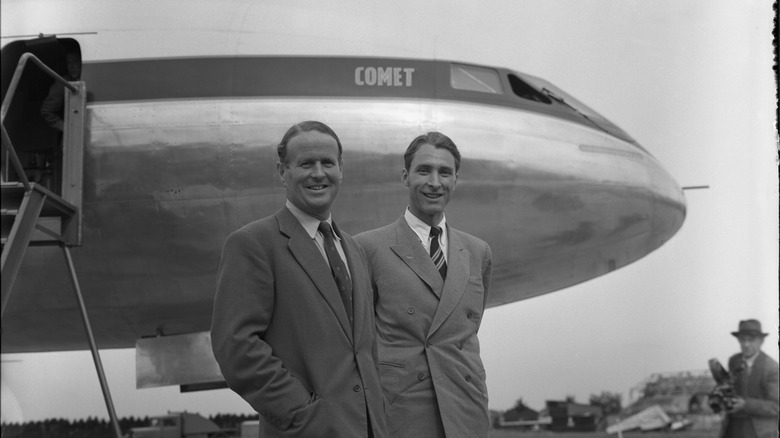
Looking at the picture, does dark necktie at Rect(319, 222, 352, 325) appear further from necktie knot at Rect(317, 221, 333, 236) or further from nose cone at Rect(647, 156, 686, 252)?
nose cone at Rect(647, 156, 686, 252)

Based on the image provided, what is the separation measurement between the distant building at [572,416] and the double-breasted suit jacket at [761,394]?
3.31 m

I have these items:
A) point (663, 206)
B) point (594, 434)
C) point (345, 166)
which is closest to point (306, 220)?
point (345, 166)

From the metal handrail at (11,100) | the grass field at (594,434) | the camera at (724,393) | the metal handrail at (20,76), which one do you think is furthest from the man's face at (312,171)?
the grass field at (594,434)

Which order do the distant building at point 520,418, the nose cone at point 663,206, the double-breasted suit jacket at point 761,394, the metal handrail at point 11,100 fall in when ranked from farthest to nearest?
the distant building at point 520,418, the nose cone at point 663,206, the double-breasted suit jacket at point 761,394, the metal handrail at point 11,100

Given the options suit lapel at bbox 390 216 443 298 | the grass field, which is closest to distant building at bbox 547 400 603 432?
the grass field

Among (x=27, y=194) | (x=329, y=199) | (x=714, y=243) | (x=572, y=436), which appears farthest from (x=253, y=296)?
(x=572, y=436)

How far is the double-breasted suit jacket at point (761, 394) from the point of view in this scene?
6.14m

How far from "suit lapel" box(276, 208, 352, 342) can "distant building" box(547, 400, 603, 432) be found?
7.37m

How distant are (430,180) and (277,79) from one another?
3189mm

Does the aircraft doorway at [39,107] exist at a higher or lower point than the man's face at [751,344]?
higher

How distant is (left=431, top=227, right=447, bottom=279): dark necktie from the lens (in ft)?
11.3

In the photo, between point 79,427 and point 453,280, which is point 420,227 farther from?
point 79,427

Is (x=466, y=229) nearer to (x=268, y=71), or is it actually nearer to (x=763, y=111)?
(x=268, y=71)

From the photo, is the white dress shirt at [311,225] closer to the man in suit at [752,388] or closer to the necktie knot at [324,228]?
the necktie knot at [324,228]
